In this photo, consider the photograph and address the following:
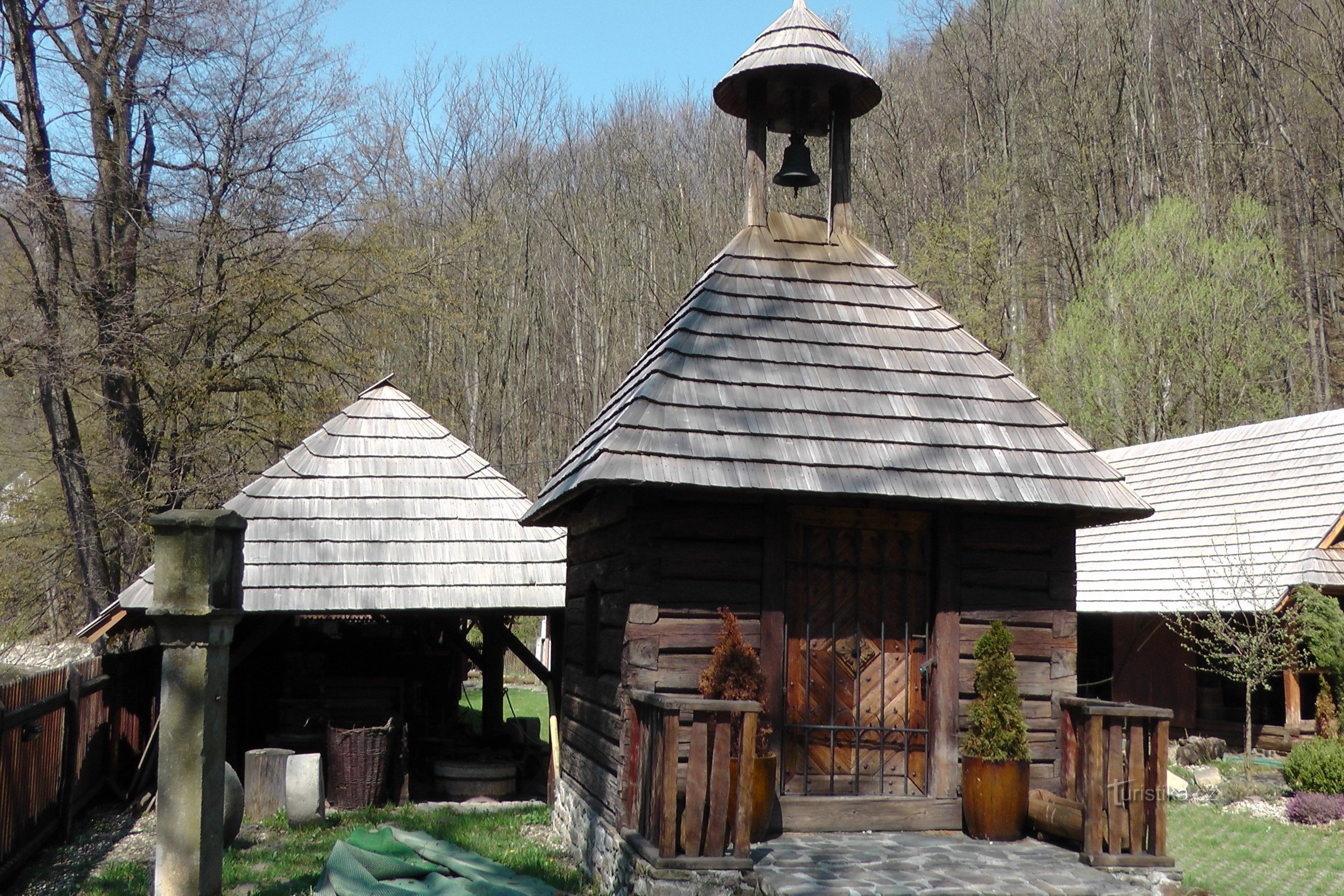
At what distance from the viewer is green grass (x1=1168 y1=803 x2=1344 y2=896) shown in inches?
357

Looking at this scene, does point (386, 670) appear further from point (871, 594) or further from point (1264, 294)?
point (1264, 294)

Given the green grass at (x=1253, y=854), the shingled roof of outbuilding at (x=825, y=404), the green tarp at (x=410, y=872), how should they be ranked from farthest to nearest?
the green grass at (x=1253, y=854) < the shingled roof of outbuilding at (x=825, y=404) < the green tarp at (x=410, y=872)

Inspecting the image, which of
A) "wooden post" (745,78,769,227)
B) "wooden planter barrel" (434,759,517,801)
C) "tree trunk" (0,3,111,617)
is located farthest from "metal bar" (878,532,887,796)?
"tree trunk" (0,3,111,617)

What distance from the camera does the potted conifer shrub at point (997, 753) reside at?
771 centimetres

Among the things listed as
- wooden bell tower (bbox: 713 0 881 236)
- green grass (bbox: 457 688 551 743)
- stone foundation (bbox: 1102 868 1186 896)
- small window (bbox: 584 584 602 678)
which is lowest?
green grass (bbox: 457 688 551 743)

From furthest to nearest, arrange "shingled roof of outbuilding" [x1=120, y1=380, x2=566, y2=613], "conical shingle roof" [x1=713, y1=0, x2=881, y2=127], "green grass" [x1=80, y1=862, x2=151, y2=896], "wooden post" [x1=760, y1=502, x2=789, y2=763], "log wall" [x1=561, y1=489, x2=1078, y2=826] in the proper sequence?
1. "shingled roof of outbuilding" [x1=120, y1=380, x2=566, y2=613]
2. "conical shingle roof" [x1=713, y1=0, x2=881, y2=127]
3. "green grass" [x1=80, y1=862, x2=151, y2=896]
4. "wooden post" [x1=760, y1=502, x2=789, y2=763]
5. "log wall" [x1=561, y1=489, x2=1078, y2=826]

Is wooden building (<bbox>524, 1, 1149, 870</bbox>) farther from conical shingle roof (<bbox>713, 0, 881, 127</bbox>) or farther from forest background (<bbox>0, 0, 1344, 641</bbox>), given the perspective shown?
forest background (<bbox>0, 0, 1344, 641</bbox>)

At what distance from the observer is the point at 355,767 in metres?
11.1

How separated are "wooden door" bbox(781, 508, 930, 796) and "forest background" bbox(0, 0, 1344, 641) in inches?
449

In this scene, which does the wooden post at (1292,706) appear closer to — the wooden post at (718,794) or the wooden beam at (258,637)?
the wooden post at (718,794)

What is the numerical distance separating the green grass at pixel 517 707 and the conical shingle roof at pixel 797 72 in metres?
11.8

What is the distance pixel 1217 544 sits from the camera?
16.5 metres

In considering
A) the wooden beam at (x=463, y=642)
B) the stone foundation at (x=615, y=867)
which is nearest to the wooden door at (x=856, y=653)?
the stone foundation at (x=615, y=867)

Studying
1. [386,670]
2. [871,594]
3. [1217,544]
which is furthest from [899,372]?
[1217,544]
